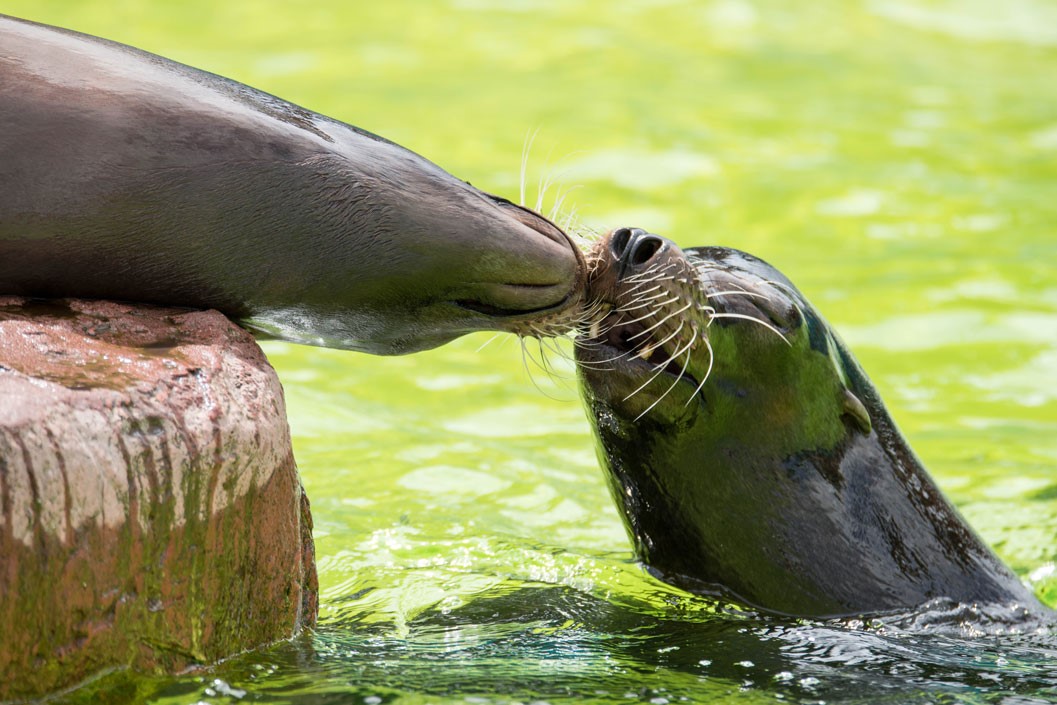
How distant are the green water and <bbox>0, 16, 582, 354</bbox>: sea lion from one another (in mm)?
856

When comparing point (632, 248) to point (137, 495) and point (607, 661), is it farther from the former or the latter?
point (137, 495)

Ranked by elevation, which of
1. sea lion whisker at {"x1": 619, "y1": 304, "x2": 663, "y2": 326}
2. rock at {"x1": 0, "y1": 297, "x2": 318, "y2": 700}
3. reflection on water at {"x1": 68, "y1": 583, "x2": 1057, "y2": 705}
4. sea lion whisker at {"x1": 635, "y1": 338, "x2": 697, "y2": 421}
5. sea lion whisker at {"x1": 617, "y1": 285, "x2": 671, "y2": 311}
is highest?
sea lion whisker at {"x1": 617, "y1": 285, "x2": 671, "y2": 311}

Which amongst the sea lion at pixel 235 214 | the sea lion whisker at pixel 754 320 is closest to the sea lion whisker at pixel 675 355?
the sea lion whisker at pixel 754 320

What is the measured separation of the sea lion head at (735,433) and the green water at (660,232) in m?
0.21

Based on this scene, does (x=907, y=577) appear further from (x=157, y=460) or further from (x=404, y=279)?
(x=157, y=460)

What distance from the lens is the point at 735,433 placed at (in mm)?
4598

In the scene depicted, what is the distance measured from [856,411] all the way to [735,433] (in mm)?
427

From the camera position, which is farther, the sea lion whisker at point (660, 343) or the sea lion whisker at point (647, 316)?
the sea lion whisker at point (660, 343)

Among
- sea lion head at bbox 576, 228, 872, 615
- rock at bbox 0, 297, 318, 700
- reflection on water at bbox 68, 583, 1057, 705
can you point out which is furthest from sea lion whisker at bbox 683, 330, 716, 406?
rock at bbox 0, 297, 318, 700

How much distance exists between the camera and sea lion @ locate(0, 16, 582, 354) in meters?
3.55

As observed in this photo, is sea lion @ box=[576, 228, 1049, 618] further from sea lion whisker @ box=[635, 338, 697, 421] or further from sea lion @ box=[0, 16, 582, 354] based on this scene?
sea lion @ box=[0, 16, 582, 354]

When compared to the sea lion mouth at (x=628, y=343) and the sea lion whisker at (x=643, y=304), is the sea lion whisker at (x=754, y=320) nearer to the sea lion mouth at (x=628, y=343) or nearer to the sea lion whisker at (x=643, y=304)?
the sea lion mouth at (x=628, y=343)

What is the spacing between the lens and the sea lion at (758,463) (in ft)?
14.7

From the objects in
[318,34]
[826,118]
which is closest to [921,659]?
[826,118]
